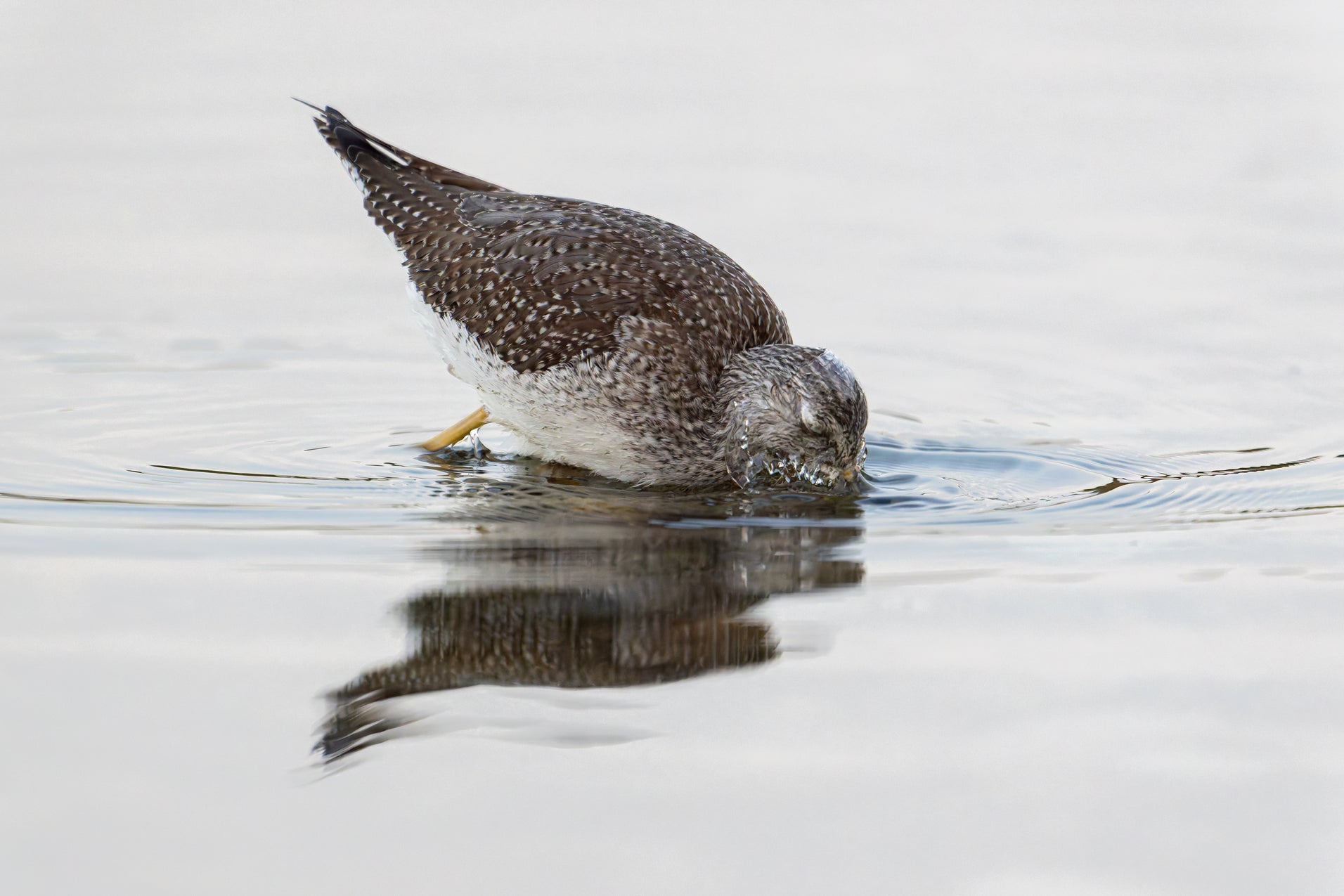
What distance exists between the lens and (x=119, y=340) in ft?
42.2

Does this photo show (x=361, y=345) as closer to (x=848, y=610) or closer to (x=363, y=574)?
(x=363, y=574)

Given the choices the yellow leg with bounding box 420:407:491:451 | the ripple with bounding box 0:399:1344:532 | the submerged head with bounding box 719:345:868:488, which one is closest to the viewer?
the ripple with bounding box 0:399:1344:532

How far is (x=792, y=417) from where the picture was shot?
9992 millimetres

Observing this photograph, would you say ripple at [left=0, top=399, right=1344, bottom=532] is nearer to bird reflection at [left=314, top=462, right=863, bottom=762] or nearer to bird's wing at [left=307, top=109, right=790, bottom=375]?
bird reflection at [left=314, top=462, right=863, bottom=762]

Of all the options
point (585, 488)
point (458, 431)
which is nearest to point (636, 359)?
point (585, 488)

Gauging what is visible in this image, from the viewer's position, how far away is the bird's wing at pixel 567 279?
10.4m

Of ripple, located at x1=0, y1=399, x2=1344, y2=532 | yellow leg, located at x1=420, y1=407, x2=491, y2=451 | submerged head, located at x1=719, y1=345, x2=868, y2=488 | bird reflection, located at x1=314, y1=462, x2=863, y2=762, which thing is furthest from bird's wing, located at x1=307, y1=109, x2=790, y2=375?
bird reflection, located at x1=314, y1=462, x2=863, y2=762

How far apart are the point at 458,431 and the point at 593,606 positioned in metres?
3.89

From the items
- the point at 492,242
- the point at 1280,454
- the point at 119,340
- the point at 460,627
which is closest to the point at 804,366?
the point at 492,242

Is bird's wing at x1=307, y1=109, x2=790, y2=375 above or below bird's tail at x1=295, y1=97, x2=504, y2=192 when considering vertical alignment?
below

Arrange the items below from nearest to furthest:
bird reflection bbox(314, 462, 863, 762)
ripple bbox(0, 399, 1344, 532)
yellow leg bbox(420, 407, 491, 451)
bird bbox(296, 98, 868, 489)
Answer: bird reflection bbox(314, 462, 863, 762)
ripple bbox(0, 399, 1344, 532)
bird bbox(296, 98, 868, 489)
yellow leg bbox(420, 407, 491, 451)

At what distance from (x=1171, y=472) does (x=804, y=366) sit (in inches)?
92.0

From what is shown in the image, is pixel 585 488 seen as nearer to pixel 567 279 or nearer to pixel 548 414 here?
pixel 548 414

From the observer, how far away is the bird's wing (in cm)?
1042
